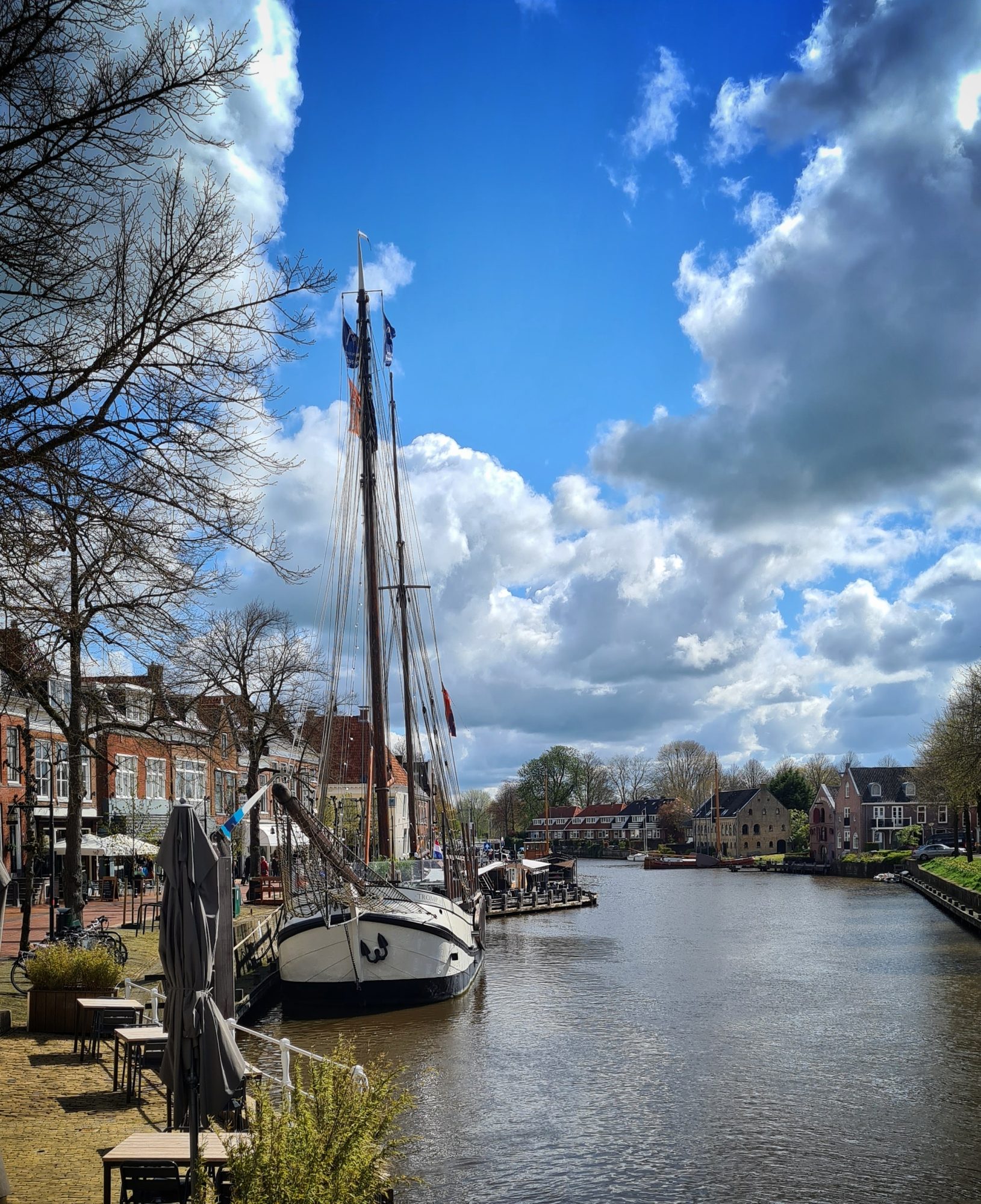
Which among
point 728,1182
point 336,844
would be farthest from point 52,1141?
point 336,844

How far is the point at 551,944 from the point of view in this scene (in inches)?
1679

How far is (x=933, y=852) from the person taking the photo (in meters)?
91.9

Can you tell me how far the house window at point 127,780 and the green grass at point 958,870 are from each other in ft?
136

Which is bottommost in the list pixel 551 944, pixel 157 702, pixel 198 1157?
pixel 551 944

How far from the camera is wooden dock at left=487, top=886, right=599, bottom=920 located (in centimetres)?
5756

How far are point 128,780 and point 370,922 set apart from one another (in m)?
35.0

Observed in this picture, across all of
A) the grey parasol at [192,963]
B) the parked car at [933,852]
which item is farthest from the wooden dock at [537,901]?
the grey parasol at [192,963]

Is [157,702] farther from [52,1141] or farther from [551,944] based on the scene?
[551,944]

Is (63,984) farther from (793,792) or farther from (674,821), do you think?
(674,821)

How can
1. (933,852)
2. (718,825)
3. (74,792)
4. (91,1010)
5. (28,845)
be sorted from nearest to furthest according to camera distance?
(91,1010) < (28,845) < (74,792) < (933,852) < (718,825)

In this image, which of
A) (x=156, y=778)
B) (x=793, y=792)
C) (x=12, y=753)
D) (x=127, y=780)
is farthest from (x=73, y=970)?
(x=793, y=792)

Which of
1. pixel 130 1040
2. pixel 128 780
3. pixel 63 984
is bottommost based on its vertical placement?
pixel 130 1040

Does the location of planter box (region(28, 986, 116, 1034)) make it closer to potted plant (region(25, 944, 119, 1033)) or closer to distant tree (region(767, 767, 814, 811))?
potted plant (region(25, 944, 119, 1033))

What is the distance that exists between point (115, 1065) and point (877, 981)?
80.3ft
